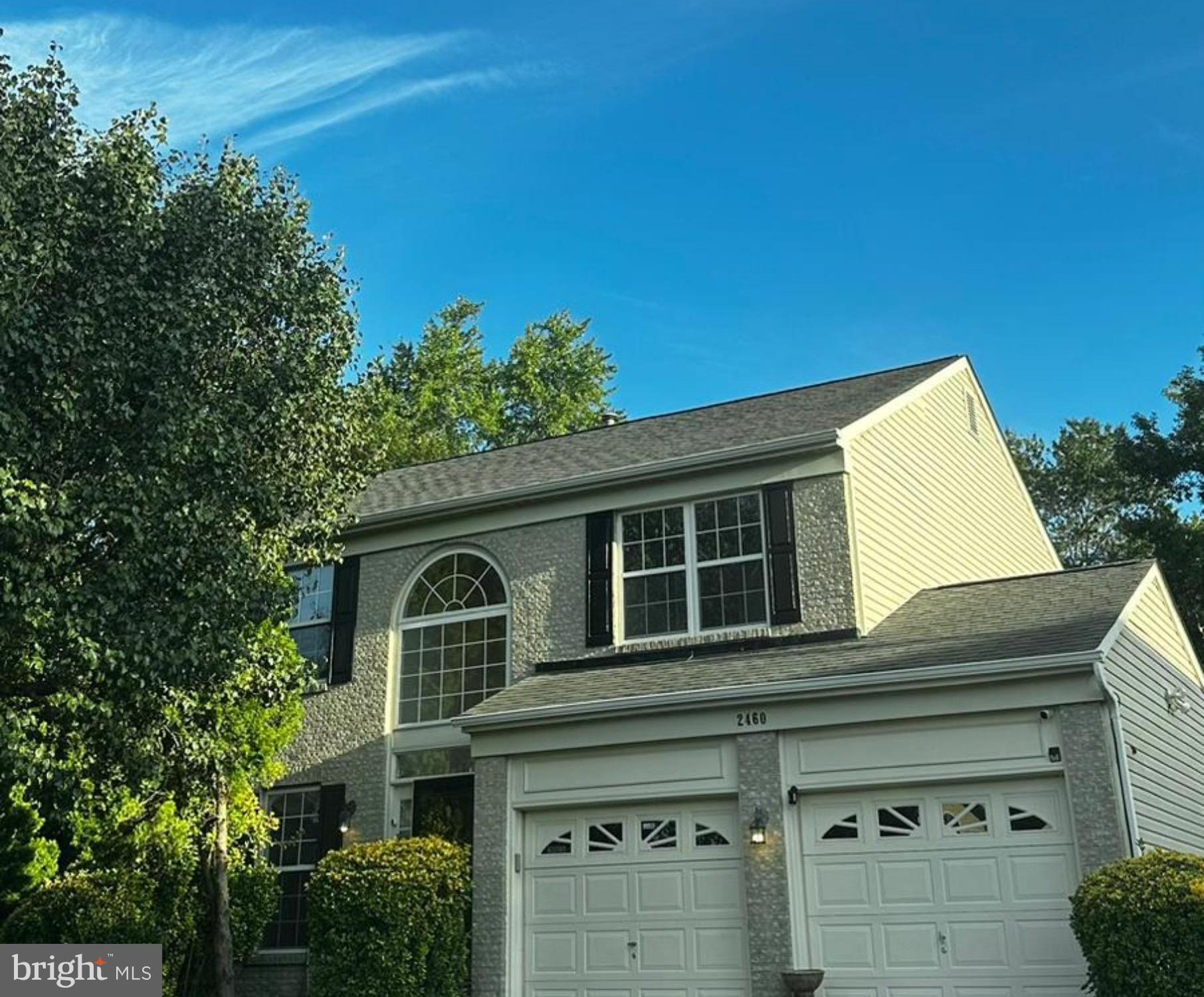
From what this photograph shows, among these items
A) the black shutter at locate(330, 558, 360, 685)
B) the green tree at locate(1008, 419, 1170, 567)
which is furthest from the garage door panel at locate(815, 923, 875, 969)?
the green tree at locate(1008, 419, 1170, 567)

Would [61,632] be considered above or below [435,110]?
below

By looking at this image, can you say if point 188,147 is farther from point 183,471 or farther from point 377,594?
point 377,594

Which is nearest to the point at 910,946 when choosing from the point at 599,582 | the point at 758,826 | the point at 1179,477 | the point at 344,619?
the point at 758,826

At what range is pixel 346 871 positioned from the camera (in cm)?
1193

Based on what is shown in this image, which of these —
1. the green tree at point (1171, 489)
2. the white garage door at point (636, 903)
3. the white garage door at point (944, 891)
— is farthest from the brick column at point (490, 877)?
the green tree at point (1171, 489)

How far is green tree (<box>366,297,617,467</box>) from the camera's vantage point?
3788 centimetres

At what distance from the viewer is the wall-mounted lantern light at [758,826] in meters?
11.2

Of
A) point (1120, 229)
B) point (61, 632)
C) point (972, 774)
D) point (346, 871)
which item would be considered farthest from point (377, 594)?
point (1120, 229)

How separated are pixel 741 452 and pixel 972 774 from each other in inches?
185

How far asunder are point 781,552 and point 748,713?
2508 mm

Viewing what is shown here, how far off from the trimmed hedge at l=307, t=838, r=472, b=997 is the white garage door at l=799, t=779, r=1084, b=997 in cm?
370

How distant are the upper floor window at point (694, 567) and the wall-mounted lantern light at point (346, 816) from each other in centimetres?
431

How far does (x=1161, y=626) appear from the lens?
560 inches

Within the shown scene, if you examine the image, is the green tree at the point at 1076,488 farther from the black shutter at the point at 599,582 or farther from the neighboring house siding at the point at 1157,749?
the black shutter at the point at 599,582
